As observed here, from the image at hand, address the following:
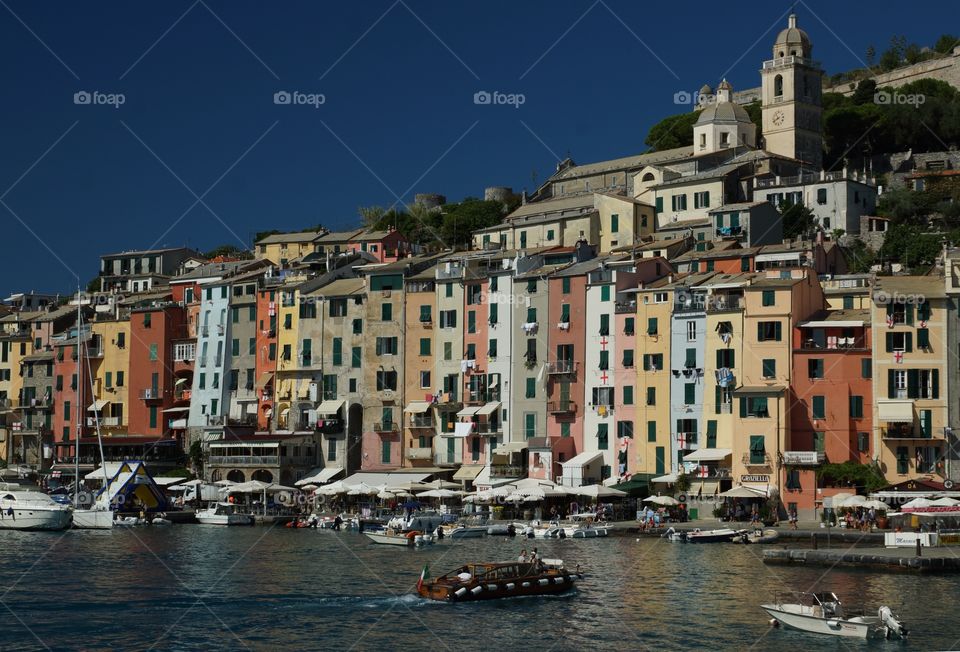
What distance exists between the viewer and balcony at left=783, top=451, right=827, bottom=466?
81.7 meters

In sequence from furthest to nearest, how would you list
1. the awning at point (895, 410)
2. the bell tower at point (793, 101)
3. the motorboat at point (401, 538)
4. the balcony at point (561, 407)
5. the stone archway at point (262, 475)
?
1. the bell tower at point (793, 101)
2. the stone archway at point (262, 475)
3. the balcony at point (561, 407)
4. the awning at point (895, 410)
5. the motorboat at point (401, 538)

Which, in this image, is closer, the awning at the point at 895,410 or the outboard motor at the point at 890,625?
the outboard motor at the point at 890,625

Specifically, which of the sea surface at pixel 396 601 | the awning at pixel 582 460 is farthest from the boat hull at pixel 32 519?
the awning at pixel 582 460

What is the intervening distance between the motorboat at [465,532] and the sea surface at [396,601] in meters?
5.77

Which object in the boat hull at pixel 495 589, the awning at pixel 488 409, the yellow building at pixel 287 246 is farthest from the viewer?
the yellow building at pixel 287 246

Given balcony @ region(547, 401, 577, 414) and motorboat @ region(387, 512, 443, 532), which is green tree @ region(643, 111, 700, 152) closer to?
balcony @ region(547, 401, 577, 414)

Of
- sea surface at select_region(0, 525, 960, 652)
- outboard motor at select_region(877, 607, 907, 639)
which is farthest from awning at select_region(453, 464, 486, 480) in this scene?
outboard motor at select_region(877, 607, 907, 639)

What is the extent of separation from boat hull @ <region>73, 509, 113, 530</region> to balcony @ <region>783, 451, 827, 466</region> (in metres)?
40.9

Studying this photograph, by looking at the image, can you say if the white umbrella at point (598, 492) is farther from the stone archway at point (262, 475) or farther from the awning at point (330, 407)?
the stone archway at point (262, 475)

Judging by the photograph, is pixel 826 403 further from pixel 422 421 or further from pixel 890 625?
pixel 890 625

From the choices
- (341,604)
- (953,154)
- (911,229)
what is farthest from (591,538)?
(953,154)

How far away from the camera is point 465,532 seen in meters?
81.8

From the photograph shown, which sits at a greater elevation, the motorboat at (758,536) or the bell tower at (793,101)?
the bell tower at (793,101)

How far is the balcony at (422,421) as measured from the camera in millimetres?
100188
